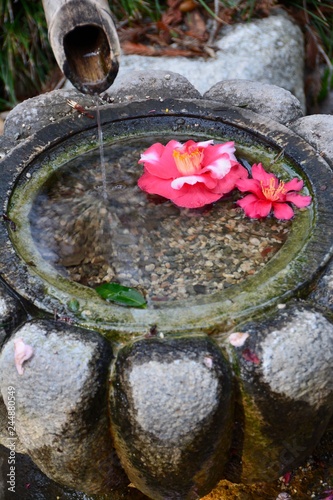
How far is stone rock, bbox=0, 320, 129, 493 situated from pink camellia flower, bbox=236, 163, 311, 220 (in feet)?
2.29

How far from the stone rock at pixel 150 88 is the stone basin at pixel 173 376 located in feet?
2.93

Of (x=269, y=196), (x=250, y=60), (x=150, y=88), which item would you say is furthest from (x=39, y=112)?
(x=250, y=60)

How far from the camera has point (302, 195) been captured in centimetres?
195

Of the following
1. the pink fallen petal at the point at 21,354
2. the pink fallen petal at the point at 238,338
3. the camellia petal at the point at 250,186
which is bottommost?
the pink fallen petal at the point at 238,338

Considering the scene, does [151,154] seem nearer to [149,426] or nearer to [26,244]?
[26,244]

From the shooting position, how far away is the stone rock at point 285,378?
149 centimetres

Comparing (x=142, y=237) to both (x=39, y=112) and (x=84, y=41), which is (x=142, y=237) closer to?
(x=84, y=41)

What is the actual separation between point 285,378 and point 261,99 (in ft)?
4.11

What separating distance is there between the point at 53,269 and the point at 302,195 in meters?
0.82

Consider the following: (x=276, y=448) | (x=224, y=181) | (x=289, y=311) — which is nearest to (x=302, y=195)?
(x=224, y=181)

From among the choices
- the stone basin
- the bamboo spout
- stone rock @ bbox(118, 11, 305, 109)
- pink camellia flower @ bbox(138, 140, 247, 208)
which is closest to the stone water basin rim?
the stone basin

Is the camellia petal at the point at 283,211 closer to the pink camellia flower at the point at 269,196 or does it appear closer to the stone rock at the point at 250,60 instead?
the pink camellia flower at the point at 269,196

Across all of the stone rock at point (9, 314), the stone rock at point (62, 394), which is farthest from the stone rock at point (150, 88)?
the stone rock at point (62, 394)

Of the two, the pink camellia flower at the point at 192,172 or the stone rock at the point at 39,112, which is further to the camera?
the stone rock at the point at 39,112
